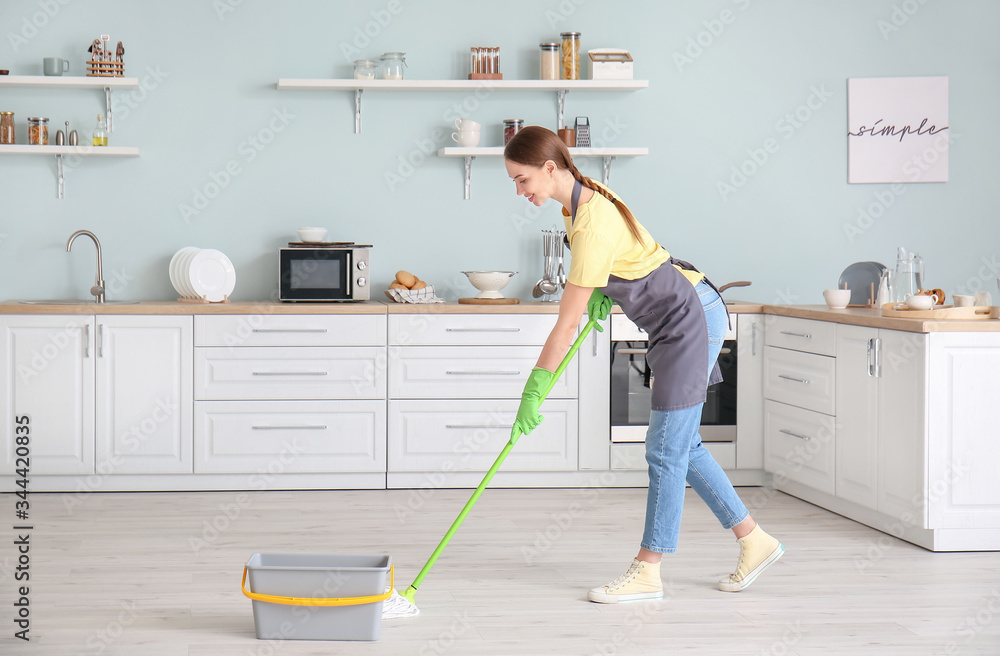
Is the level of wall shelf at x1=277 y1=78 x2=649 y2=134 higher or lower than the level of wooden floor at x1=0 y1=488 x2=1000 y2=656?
higher

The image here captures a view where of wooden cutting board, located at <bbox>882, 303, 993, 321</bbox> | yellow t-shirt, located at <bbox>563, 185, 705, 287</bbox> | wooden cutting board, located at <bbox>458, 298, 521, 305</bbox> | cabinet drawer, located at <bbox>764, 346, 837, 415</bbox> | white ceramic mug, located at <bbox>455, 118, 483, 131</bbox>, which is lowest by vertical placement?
cabinet drawer, located at <bbox>764, 346, 837, 415</bbox>

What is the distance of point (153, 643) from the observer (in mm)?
2219

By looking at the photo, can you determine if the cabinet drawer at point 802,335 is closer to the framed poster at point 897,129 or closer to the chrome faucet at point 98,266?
the framed poster at point 897,129

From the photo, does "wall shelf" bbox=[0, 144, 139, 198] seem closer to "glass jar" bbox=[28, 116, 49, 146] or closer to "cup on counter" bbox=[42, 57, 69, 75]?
"glass jar" bbox=[28, 116, 49, 146]

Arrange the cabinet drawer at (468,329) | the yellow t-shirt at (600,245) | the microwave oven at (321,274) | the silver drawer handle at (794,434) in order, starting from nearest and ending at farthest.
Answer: the yellow t-shirt at (600,245) < the silver drawer handle at (794,434) < the cabinet drawer at (468,329) < the microwave oven at (321,274)

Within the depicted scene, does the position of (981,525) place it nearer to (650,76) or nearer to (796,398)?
(796,398)

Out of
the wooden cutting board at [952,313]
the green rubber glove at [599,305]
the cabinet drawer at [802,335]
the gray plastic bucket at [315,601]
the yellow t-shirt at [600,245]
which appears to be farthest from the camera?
the cabinet drawer at [802,335]

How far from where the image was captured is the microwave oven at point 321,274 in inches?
160

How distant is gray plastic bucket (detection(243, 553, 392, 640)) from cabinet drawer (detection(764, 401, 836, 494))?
192cm

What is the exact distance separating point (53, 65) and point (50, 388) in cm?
139

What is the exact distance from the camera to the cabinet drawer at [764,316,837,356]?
3494 millimetres

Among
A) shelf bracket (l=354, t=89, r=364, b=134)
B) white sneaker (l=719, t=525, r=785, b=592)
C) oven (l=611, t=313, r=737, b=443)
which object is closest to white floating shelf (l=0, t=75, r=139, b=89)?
shelf bracket (l=354, t=89, r=364, b=134)

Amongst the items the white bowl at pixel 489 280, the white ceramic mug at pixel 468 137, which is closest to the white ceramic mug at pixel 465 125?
the white ceramic mug at pixel 468 137

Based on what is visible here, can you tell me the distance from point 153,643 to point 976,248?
158 inches
